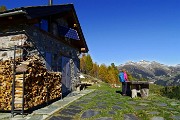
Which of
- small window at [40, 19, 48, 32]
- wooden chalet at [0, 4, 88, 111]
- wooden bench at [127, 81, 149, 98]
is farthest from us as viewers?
wooden bench at [127, 81, 149, 98]

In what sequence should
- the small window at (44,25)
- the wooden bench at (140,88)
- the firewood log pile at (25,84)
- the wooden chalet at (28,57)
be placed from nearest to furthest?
the firewood log pile at (25,84)
the wooden chalet at (28,57)
the small window at (44,25)
the wooden bench at (140,88)

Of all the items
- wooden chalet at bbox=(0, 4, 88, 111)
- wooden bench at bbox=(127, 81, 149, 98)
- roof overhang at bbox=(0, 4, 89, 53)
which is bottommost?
wooden bench at bbox=(127, 81, 149, 98)

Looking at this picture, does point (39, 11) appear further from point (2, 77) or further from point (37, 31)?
point (2, 77)

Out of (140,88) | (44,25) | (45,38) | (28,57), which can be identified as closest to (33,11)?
(28,57)

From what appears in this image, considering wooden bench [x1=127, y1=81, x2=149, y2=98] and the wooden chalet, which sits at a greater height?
the wooden chalet

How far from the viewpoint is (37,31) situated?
12000 mm

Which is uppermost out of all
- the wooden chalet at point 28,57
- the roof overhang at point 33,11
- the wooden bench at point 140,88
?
the roof overhang at point 33,11

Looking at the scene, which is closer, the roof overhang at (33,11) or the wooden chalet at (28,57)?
the wooden chalet at (28,57)

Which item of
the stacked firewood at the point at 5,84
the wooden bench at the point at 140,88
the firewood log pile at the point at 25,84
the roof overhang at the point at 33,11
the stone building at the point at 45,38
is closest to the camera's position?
the firewood log pile at the point at 25,84

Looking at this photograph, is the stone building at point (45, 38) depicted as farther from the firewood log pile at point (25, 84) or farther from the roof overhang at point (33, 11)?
the firewood log pile at point (25, 84)

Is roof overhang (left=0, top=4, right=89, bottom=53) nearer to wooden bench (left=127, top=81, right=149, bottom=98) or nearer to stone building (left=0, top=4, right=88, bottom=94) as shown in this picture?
stone building (left=0, top=4, right=88, bottom=94)

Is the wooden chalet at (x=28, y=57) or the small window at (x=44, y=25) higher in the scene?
the small window at (x=44, y=25)

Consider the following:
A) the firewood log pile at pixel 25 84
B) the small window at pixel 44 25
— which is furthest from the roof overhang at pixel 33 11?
the firewood log pile at pixel 25 84

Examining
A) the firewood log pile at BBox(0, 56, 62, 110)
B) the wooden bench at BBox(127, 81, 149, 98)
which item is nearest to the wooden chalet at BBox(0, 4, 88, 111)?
the firewood log pile at BBox(0, 56, 62, 110)
